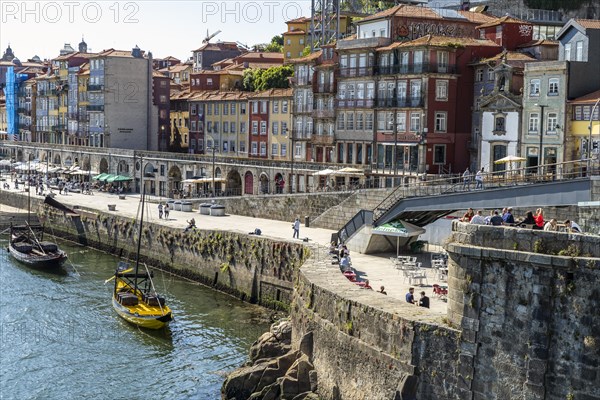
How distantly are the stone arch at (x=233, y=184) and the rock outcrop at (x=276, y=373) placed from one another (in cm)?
4337

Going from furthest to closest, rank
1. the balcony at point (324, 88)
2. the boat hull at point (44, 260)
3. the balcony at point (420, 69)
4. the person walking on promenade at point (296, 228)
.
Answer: the balcony at point (324, 88), the balcony at point (420, 69), the boat hull at point (44, 260), the person walking on promenade at point (296, 228)

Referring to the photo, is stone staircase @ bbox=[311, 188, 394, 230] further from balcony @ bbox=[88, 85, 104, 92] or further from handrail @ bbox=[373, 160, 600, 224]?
balcony @ bbox=[88, 85, 104, 92]

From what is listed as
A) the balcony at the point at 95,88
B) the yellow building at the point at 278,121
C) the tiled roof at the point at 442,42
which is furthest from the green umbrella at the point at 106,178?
the tiled roof at the point at 442,42

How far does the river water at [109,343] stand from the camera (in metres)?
33.6

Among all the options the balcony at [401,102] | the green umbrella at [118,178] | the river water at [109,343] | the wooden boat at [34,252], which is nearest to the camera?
the river water at [109,343]

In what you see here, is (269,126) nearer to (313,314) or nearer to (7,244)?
(7,244)

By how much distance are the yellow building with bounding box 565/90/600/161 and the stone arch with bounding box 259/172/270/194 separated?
25557mm

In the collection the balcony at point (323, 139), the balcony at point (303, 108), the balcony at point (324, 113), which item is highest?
the balcony at point (303, 108)

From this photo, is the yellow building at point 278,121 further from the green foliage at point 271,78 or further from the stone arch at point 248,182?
the stone arch at point 248,182

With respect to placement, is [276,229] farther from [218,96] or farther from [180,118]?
[180,118]

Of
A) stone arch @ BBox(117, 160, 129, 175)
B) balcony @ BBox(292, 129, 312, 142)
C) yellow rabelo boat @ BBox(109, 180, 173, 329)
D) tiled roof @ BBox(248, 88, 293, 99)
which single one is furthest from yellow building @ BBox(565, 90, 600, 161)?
stone arch @ BBox(117, 160, 129, 175)

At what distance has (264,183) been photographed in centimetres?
7125

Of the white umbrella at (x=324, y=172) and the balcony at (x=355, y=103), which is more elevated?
the balcony at (x=355, y=103)

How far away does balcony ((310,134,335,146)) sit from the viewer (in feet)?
234
